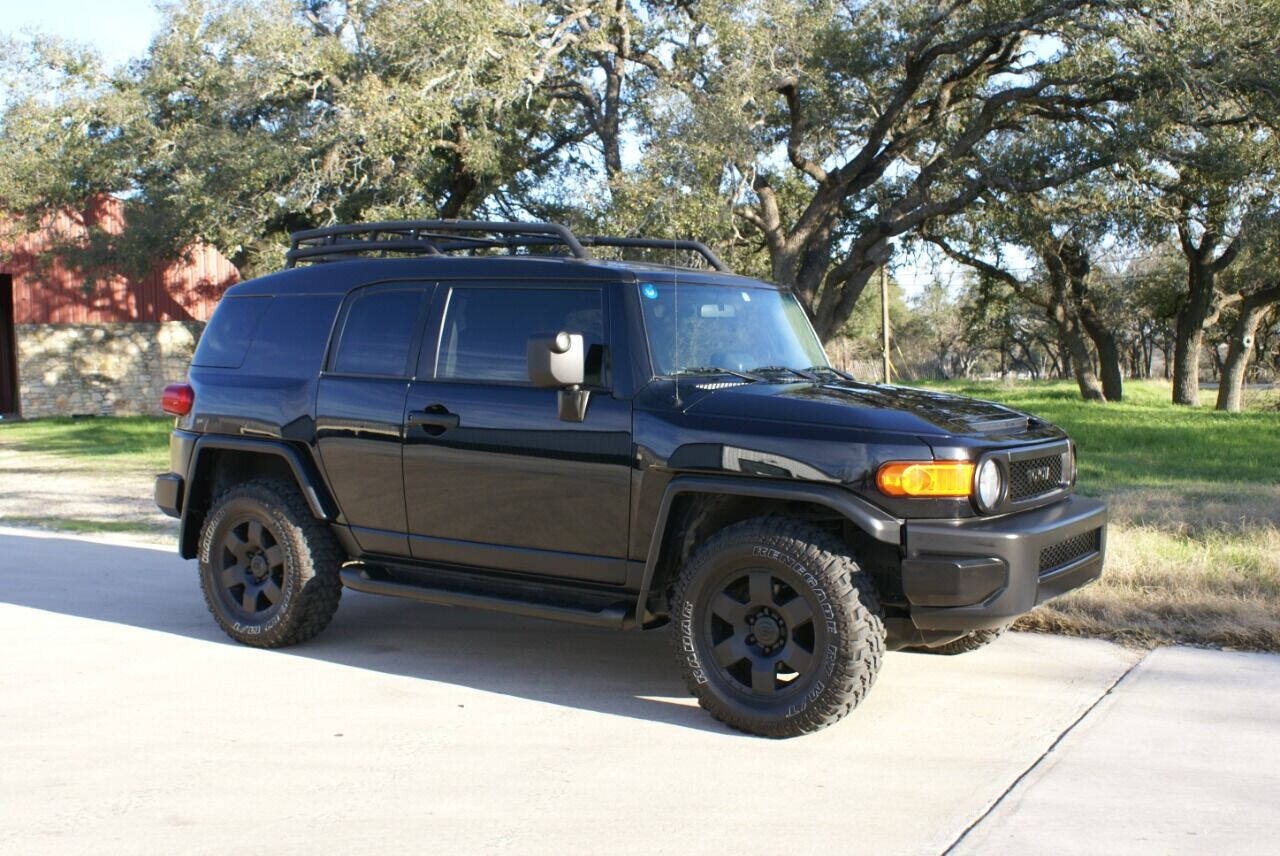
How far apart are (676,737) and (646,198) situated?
12692 mm

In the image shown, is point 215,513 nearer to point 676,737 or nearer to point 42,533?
point 676,737

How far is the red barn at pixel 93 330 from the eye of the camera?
103ft

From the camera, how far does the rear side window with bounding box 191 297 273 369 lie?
21.8ft

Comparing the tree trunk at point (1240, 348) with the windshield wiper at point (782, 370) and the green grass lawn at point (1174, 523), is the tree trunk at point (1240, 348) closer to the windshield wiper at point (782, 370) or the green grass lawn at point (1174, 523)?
the green grass lawn at point (1174, 523)

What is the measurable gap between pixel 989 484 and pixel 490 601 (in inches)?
88.0

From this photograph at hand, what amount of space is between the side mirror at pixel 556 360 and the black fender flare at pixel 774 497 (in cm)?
62

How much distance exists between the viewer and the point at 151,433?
24.3 m

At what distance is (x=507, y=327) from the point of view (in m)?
5.71

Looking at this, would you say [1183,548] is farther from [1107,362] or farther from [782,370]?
[1107,362]

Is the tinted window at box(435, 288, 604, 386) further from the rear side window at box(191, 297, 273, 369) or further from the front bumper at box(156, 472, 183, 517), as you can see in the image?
the front bumper at box(156, 472, 183, 517)

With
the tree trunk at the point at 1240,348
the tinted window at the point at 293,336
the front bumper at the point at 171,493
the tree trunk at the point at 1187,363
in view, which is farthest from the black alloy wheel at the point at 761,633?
the tree trunk at the point at 1187,363

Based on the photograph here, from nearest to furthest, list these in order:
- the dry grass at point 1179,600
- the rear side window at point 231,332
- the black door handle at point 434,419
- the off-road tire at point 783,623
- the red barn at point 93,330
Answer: the off-road tire at point 783,623 → the black door handle at point 434,419 → the dry grass at point 1179,600 → the rear side window at point 231,332 → the red barn at point 93,330

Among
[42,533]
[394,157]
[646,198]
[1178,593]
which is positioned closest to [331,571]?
[1178,593]

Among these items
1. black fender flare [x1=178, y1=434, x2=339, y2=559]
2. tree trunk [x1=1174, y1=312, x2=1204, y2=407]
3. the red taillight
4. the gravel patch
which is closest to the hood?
black fender flare [x1=178, y1=434, x2=339, y2=559]
